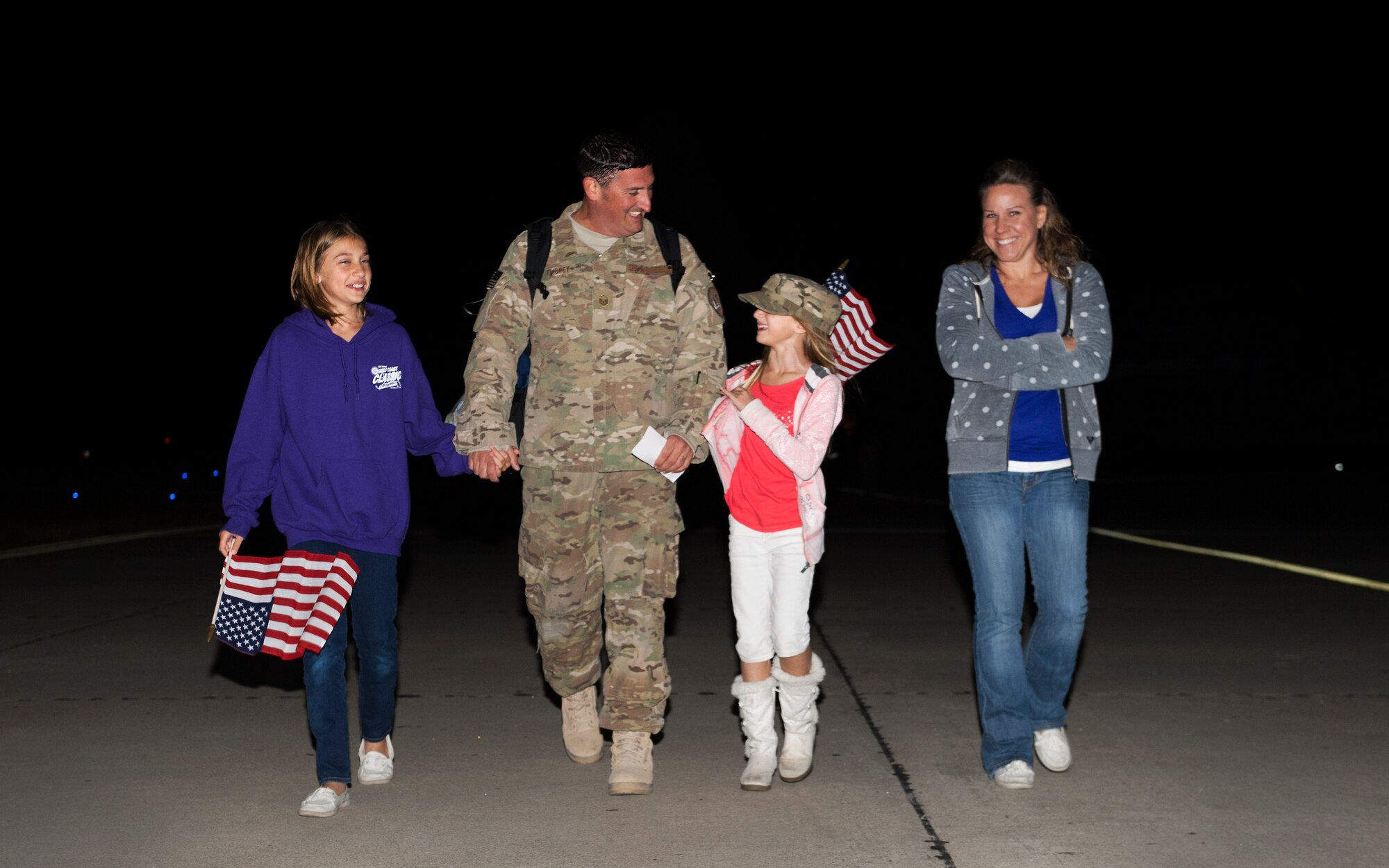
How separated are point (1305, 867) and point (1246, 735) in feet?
5.91

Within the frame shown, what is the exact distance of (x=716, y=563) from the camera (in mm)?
12422

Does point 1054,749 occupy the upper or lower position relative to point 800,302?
lower

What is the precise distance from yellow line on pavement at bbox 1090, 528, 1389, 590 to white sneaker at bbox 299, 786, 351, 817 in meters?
8.53

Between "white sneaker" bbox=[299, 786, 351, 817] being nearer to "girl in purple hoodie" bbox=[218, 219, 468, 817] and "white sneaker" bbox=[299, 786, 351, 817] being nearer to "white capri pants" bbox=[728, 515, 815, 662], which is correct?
"girl in purple hoodie" bbox=[218, 219, 468, 817]

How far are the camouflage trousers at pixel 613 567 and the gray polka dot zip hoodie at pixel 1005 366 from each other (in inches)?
43.2

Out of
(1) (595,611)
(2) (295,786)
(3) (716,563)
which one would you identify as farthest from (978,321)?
(3) (716,563)

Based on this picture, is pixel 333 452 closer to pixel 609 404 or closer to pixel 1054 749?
pixel 609 404

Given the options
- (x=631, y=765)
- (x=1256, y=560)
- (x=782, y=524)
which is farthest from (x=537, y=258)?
(x=1256, y=560)

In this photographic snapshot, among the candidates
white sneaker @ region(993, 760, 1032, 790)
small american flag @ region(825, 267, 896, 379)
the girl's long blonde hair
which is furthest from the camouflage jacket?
white sneaker @ region(993, 760, 1032, 790)

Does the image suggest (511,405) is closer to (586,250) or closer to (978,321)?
(586,250)

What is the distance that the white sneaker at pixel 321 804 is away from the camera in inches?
188

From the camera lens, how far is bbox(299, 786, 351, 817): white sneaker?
478cm

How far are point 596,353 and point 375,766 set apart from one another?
66.7 inches

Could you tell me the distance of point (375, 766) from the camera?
5250 mm
